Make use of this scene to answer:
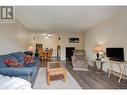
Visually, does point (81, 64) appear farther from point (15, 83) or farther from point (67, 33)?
point (15, 83)

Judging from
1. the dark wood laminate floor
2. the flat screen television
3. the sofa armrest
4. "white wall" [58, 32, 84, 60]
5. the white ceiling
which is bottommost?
the dark wood laminate floor

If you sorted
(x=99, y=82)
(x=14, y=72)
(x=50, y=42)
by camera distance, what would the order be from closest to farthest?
1. (x=14, y=72)
2. (x=99, y=82)
3. (x=50, y=42)

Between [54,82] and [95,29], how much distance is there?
4.54 m

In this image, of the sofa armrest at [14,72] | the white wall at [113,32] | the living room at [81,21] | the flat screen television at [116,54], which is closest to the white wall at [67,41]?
the living room at [81,21]

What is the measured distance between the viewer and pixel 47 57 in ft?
38.0

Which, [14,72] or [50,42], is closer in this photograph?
[14,72]

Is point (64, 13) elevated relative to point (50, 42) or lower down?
elevated

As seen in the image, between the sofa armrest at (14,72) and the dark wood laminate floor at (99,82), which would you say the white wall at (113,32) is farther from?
the sofa armrest at (14,72)

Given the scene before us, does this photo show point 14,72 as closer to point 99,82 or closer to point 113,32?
point 99,82

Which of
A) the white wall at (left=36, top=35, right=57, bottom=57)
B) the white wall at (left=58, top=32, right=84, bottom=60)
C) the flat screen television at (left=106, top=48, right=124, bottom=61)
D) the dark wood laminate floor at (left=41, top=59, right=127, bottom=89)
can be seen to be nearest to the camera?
the dark wood laminate floor at (left=41, top=59, right=127, bottom=89)

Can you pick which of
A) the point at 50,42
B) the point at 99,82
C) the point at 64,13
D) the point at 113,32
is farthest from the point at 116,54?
the point at 50,42

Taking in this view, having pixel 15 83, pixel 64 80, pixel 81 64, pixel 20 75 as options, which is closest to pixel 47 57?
pixel 81 64

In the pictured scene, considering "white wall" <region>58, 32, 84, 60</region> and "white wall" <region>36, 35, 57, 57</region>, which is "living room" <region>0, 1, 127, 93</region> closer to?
"white wall" <region>58, 32, 84, 60</region>

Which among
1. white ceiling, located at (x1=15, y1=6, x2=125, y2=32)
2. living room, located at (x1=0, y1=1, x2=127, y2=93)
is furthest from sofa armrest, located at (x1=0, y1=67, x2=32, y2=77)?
white ceiling, located at (x1=15, y1=6, x2=125, y2=32)
